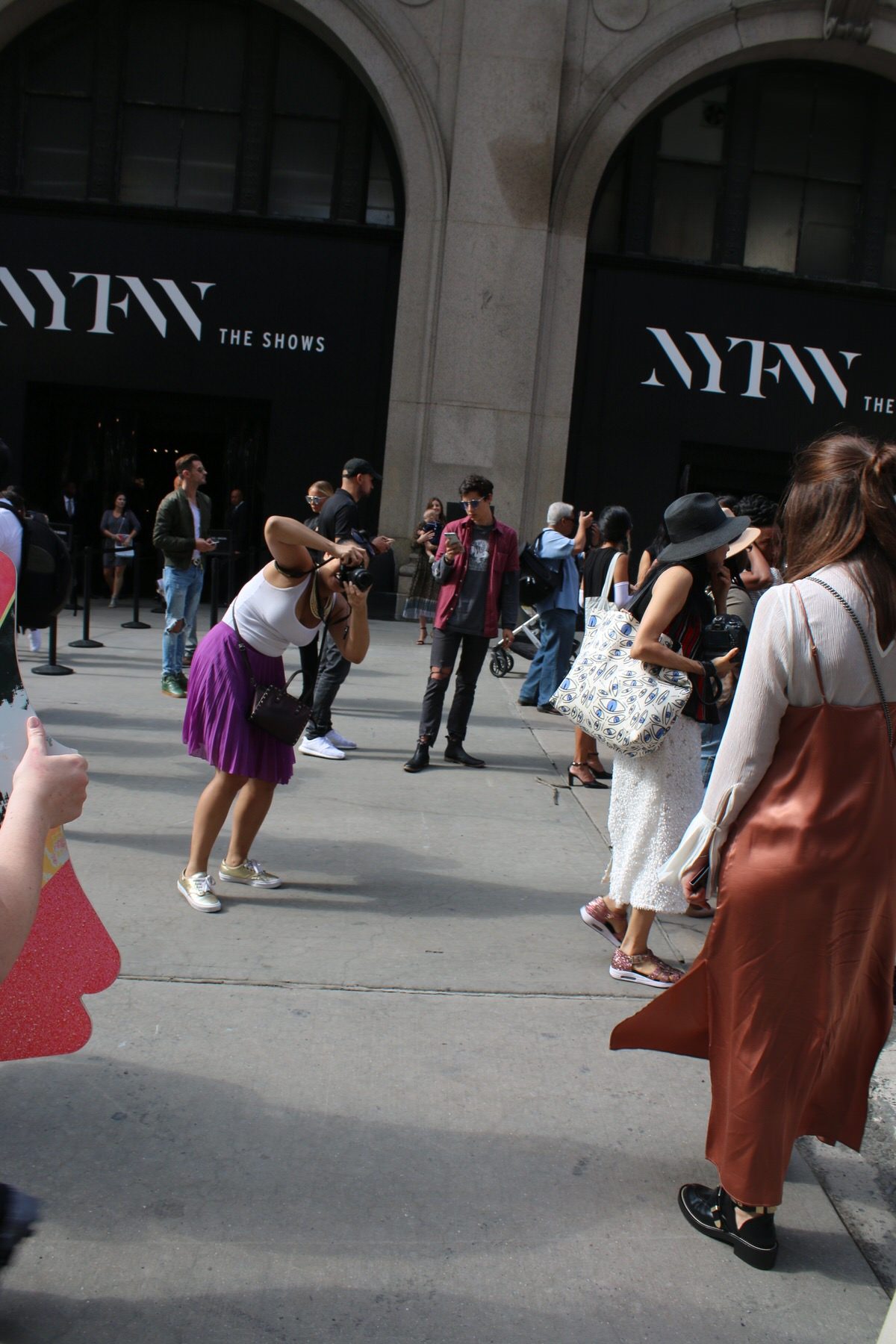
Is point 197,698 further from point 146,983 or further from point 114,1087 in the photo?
point 114,1087

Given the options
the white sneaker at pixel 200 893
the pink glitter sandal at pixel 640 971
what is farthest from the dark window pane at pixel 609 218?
the pink glitter sandal at pixel 640 971

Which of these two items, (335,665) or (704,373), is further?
(704,373)

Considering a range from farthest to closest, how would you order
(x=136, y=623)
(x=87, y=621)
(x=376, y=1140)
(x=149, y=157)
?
(x=149, y=157), (x=136, y=623), (x=87, y=621), (x=376, y=1140)

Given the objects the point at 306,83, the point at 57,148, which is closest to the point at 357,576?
the point at 306,83

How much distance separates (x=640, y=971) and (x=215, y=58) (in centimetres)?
1623

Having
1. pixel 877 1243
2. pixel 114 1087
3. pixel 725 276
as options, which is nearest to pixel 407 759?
pixel 114 1087

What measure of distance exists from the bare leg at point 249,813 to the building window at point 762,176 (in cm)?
1388

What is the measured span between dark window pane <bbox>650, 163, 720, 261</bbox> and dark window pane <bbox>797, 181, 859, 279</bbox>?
141cm

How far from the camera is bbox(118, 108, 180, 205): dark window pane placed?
16.6 m

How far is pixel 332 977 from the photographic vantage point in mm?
4207

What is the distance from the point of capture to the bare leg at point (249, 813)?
195 inches

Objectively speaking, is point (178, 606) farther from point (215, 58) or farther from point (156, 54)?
point (156, 54)

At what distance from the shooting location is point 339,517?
8055 millimetres

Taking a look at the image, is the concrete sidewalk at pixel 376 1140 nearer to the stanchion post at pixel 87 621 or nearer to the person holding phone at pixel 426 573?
the stanchion post at pixel 87 621
